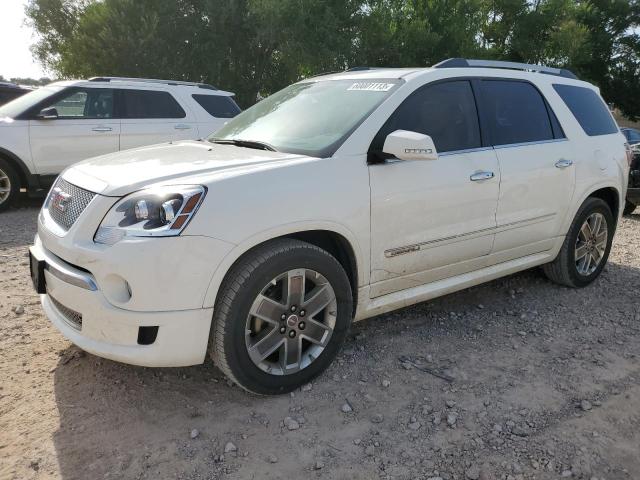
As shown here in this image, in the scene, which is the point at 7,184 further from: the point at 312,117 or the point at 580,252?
the point at 580,252

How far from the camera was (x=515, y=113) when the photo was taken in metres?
4.13

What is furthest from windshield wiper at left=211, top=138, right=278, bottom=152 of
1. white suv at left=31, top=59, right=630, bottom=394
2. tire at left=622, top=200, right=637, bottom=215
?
tire at left=622, top=200, right=637, bottom=215

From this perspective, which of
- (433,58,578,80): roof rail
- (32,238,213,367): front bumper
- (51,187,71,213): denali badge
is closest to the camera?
(32,238,213,367): front bumper

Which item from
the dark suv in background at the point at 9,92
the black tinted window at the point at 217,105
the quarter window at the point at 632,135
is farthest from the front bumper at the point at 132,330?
the quarter window at the point at 632,135

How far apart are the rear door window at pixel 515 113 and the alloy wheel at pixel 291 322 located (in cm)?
175

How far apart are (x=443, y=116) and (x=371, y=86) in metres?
0.52

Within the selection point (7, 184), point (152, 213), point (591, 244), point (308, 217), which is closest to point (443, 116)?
point (308, 217)

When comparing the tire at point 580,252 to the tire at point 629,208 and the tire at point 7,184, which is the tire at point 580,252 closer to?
the tire at point 629,208

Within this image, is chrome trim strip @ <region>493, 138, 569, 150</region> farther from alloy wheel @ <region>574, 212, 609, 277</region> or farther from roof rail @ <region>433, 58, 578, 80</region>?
alloy wheel @ <region>574, 212, 609, 277</region>

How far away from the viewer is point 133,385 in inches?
123

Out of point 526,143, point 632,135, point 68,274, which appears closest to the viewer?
point 68,274

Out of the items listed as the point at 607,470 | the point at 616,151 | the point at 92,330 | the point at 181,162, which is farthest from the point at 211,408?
the point at 616,151

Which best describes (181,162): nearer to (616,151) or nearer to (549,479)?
(549,479)

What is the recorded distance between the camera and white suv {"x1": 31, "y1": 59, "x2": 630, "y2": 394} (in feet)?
8.62
